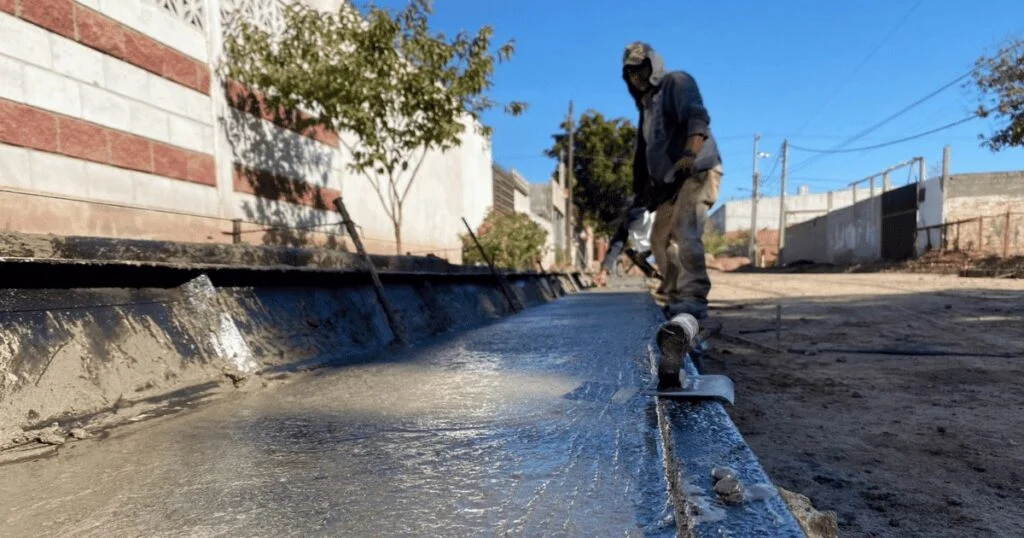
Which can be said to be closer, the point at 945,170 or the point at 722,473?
the point at 722,473

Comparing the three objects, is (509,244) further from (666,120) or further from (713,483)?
(713,483)

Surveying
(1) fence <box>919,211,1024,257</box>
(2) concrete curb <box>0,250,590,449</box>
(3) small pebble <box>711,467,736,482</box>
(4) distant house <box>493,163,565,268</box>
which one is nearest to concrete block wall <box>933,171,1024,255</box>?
(1) fence <box>919,211,1024,257</box>

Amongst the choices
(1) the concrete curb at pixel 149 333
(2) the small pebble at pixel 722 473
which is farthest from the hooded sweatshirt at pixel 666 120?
(2) the small pebble at pixel 722 473

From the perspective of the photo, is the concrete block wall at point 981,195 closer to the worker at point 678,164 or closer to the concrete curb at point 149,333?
the worker at point 678,164

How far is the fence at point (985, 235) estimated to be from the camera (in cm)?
1445

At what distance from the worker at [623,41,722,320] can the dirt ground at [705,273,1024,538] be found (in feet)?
2.14

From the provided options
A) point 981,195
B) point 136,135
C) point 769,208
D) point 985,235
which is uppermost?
point 769,208

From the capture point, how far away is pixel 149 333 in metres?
→ 1.56

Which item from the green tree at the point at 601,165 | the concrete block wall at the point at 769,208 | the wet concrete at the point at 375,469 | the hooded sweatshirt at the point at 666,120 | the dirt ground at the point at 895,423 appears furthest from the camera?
the concrete block wall at the point at 769,208

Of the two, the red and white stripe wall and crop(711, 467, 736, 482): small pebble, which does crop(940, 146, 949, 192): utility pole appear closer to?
the red and white stripe wall

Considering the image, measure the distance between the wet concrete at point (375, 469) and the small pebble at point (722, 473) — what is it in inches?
3.2

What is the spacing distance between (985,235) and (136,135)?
19256 millimetres

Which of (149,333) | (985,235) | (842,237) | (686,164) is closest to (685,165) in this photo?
(686,164)

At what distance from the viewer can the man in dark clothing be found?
283cm
